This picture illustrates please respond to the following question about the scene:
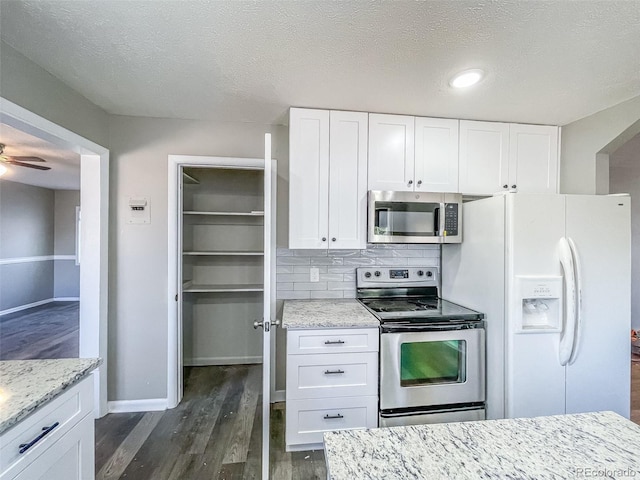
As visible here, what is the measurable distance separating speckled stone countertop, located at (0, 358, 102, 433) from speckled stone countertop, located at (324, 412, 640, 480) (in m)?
0.91

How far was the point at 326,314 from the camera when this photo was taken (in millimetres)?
1911

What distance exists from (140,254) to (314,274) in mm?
1427

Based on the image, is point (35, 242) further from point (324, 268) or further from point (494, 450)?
point (494, 450)

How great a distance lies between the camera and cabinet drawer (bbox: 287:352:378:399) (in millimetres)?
1739

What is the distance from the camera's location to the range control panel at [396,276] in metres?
2.34

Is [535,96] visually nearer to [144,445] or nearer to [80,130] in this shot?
[80,130]

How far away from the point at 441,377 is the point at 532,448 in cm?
124

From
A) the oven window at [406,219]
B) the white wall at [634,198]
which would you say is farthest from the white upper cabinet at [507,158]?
the white wall at [634,198]

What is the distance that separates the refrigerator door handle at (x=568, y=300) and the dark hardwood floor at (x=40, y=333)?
4.79m

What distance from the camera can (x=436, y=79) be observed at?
1.63 metres

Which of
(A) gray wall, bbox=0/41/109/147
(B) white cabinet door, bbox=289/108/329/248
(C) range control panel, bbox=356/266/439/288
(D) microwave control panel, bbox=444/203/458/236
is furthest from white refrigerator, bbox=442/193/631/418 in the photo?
(A) gray wall, bbox=0/41/109/147

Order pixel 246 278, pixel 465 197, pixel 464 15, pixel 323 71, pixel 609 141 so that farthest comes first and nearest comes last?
pixel 246 278 → pixel 465 197 → pixel 609 141 → pixel 323 71 → pixel 464 15

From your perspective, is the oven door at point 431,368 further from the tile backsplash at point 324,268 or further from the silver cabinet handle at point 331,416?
the tile backsplash at point 324,268

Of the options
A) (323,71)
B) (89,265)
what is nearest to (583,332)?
(323,71)
